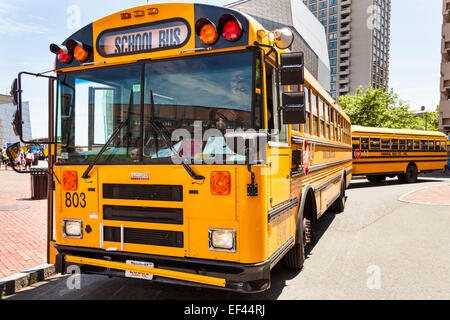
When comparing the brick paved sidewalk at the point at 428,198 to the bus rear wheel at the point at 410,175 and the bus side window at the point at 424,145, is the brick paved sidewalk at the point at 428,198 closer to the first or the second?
the bus rear wheel at the point at 410,175

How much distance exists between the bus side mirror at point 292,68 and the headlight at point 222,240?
4.63ft

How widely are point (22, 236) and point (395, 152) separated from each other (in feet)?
53.3

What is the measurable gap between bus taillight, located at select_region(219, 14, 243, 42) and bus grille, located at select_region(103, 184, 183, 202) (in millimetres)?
1416

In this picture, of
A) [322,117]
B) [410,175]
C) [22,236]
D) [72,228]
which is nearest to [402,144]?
[410,175]

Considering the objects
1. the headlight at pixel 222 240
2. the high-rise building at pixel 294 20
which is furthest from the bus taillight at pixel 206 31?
the high-rise building at pixel 294 20

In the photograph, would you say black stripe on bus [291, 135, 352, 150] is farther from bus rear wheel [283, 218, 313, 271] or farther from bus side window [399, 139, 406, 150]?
bus side window [399, 139, 406, 150]

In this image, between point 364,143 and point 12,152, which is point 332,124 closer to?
point 12,152

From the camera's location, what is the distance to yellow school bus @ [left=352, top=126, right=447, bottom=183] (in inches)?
637

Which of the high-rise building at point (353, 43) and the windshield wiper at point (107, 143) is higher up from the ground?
the high-rise building at point (353, 43)

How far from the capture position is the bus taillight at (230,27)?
10.7 feet

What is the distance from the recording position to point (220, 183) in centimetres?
321

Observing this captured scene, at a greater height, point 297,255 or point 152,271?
point 152,271
